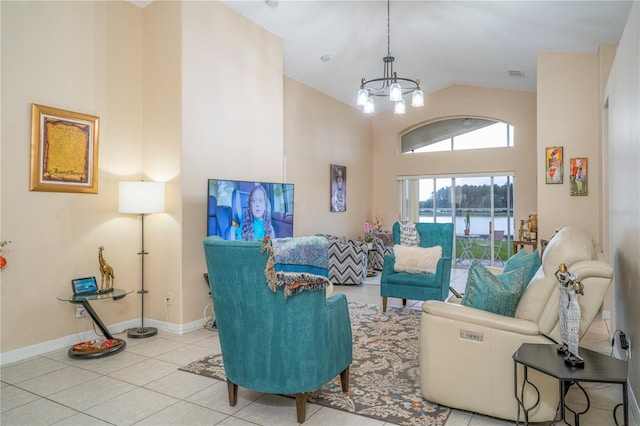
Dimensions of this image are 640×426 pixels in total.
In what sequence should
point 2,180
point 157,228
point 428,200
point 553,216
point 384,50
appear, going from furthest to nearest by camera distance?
point 428,200, point 384,50, point 553,216, point 157,228, point 2,180

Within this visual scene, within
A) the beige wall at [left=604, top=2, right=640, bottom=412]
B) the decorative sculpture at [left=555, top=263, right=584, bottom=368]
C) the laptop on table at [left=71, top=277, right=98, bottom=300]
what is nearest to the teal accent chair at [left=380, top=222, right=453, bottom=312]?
the beige wall at [left=604, top=2, right=640, bottom=412]

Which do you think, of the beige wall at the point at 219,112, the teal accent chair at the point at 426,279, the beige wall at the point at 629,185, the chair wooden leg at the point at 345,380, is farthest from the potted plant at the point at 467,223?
the chair wooden leg at the point at 345,380

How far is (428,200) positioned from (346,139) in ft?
7.95

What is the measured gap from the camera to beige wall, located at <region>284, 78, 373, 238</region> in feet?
23.4

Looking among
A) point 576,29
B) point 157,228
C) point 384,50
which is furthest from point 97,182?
point 576,29

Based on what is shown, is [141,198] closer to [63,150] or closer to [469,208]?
[63,150]

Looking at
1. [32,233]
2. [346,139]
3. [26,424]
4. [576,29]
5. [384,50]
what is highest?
[384,50]

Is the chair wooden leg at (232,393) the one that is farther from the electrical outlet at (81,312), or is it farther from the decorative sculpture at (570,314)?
the electrical outlet at (81,312)

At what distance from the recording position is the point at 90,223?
13.1ft

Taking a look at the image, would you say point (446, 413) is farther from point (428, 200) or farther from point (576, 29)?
point (428, 200)

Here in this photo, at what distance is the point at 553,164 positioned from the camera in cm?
549

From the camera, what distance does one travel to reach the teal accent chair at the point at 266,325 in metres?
2.27

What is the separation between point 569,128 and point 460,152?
3.44 m

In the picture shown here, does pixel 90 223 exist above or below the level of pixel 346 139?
below
